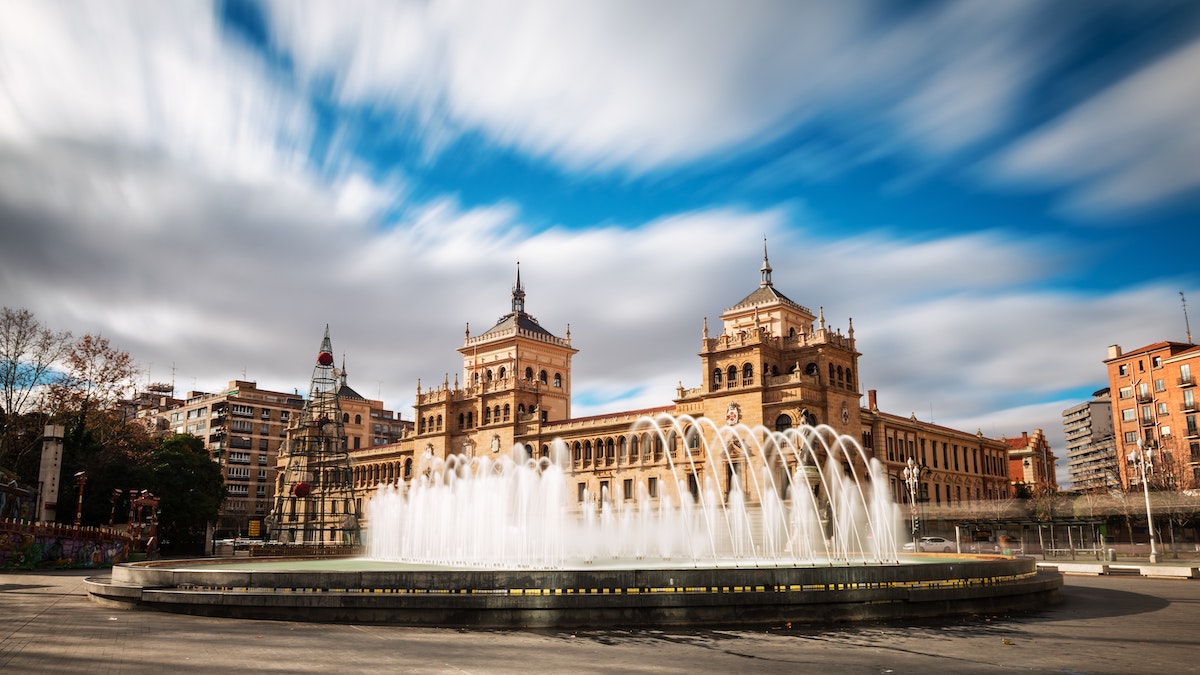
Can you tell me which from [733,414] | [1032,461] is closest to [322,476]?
[733,414]

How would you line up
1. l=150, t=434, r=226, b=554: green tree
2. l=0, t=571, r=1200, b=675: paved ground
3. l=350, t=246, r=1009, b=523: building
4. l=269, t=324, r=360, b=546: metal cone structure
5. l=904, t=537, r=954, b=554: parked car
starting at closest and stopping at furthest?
1. l=0, t=571, r=1200, b=675: paved ground
2. l=269, t=324, r=360, b=546: metal cone structure
3. l=904, t=537, r=954, b=554: parked car
4. l=350, t=246, r=1009, b=523: building
5. l=150, t=434, r=226, b=554: green tree

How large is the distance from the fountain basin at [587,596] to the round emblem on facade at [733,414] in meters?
34.4

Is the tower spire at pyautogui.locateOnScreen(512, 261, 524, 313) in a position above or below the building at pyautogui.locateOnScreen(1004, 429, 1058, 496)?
above

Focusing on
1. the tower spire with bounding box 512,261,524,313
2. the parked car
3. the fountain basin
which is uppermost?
the tower spire with bounding box 512,261,524,313

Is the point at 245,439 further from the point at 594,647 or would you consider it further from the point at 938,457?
the point at 594,647

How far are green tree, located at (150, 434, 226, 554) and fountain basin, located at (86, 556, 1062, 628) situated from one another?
4461cm

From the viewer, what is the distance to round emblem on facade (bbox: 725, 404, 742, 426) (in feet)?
176

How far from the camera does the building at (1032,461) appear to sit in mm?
103250

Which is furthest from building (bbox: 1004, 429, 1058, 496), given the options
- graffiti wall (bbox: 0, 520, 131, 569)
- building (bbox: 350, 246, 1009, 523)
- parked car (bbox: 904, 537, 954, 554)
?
graffiti wall (bbox: 0, 520, 131, 569)

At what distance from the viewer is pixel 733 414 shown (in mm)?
53719

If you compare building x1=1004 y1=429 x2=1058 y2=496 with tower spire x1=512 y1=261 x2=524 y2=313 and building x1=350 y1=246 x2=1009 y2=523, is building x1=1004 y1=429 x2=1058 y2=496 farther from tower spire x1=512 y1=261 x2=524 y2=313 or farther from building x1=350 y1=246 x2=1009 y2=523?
tower spire x1=512 y1=261 x2=524 y2=313

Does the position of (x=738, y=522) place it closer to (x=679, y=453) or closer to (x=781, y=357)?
(x=679, y=453)

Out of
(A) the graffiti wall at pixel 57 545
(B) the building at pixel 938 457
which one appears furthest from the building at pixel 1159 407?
(A) the graffiti wall at pixel 57 545

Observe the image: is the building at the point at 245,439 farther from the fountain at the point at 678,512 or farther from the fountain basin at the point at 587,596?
the fountain basin at the point at 587,596
